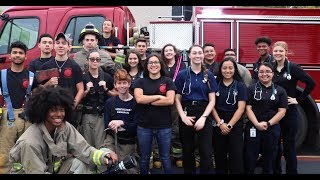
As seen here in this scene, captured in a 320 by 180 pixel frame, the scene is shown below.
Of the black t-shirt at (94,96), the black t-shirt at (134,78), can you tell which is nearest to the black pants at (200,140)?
the black t-shirt at (134,78)

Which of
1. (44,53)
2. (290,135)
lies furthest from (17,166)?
(290,135)

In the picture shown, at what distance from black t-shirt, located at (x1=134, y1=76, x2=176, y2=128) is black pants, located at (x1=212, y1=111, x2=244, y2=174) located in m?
0.66

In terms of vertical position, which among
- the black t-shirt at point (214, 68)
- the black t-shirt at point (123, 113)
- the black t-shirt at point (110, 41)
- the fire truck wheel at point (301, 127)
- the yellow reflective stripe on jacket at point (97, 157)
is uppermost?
the black t-shirt at point (110, 41)

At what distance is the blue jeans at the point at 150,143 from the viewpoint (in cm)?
527

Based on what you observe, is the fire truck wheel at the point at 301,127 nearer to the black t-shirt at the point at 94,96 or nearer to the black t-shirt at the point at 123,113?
the black t-shirt at the point at 123,113

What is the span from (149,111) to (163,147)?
46 cm

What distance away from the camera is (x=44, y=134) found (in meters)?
3.71

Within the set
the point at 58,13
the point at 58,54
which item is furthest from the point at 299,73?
the point at 58,13

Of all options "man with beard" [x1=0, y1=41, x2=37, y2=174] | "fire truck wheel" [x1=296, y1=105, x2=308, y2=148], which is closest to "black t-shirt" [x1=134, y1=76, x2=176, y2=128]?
"man with beard" [x1=0, y1=41, x2=37, y2=174]

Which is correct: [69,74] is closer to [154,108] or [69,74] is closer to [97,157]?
[154,108]

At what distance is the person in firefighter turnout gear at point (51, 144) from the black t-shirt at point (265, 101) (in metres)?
2.36

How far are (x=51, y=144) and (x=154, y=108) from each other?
1791 mm

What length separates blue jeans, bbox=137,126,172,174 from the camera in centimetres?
527

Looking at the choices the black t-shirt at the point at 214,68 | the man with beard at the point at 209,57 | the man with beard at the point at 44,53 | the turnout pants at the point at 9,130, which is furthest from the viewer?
the man with beard at the point at 209,57
